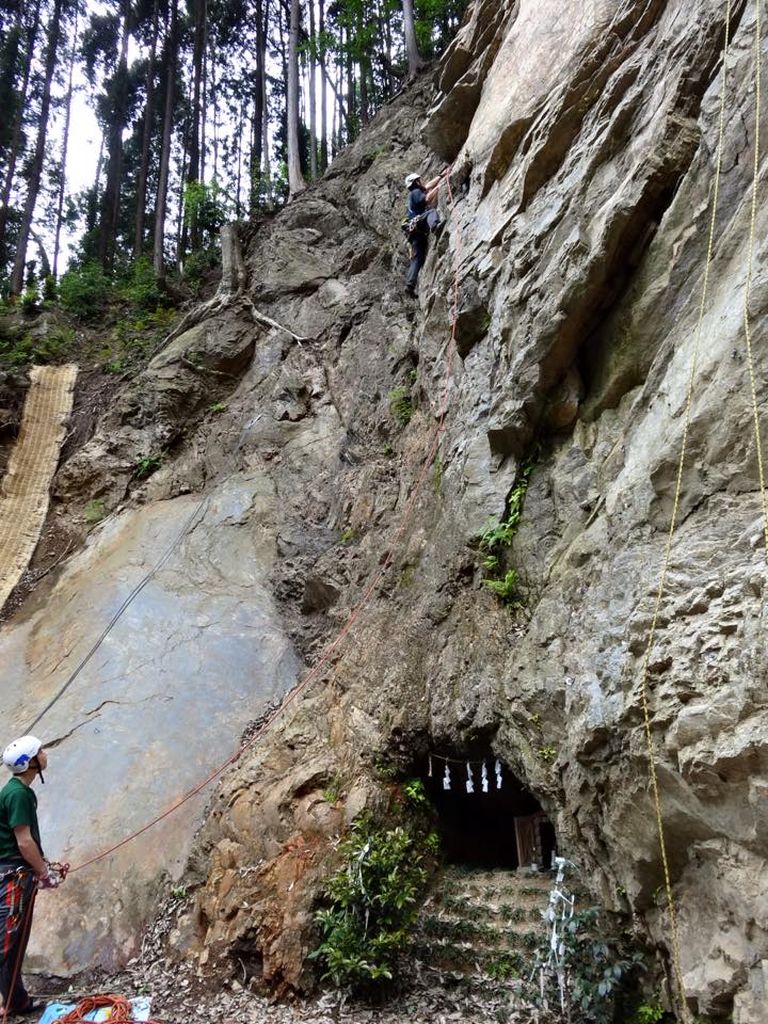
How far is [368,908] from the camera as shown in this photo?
534 cm

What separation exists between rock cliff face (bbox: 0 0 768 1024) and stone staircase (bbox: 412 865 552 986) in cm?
87

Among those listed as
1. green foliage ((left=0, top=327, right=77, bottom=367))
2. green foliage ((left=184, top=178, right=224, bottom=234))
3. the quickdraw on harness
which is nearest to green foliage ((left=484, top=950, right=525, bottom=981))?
the quickdraw on harness

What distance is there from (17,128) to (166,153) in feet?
21.1

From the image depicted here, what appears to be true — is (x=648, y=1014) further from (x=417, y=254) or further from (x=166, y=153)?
(x=166, y=153)

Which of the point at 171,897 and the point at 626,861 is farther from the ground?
the point at 626,861

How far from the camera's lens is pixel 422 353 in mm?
9438

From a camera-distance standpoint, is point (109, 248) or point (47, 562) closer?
point (47, 562)

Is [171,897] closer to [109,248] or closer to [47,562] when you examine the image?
[47,562]

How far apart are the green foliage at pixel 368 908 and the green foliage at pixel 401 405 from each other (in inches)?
224

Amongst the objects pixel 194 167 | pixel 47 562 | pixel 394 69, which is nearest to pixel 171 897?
pixel 47 562

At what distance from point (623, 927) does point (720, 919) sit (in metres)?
1.04

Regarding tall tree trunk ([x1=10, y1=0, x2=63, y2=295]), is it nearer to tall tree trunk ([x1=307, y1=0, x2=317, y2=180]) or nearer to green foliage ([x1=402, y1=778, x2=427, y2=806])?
tall tree trunk ([x1=307, y1=0, x2=317, y2=180])

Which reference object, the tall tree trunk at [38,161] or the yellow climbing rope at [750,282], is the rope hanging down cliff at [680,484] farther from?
the tall tree trunk at [38,161]

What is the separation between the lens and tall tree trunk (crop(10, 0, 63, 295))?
21734 mm
